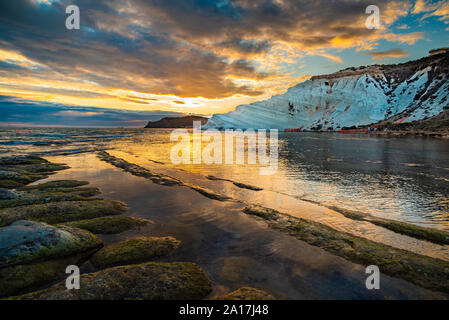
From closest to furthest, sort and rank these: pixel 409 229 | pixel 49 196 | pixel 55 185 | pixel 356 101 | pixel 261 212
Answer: pixel 409 229, pixel 261 212, pixel 49 196, pixel 55 185, pixel 356 101

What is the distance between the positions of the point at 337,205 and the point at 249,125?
13929 cm

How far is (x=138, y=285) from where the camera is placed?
4.85 m

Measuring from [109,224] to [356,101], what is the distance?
137888 millimetres

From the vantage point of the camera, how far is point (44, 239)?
239 inches

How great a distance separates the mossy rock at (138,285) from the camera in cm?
452

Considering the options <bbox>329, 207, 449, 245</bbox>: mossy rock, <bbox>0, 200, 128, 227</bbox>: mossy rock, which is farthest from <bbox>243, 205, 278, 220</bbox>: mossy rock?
<bbox>0, 200, 128, 227</bbox>: mossy rock

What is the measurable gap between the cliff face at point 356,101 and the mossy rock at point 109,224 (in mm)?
107218

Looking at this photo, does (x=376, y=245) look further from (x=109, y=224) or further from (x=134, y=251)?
(x=109, y=224)

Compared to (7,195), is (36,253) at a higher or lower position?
lower

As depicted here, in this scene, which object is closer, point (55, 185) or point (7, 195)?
point (7, 195)

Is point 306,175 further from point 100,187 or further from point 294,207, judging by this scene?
point 100,187

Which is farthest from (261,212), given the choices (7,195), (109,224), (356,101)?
(356,101)

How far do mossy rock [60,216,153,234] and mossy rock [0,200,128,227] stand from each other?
88cm

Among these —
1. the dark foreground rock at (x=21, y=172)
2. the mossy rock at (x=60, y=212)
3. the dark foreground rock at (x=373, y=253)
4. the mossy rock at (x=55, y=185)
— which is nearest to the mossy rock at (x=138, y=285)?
the dark foreground rock at (x=373, y=253)
